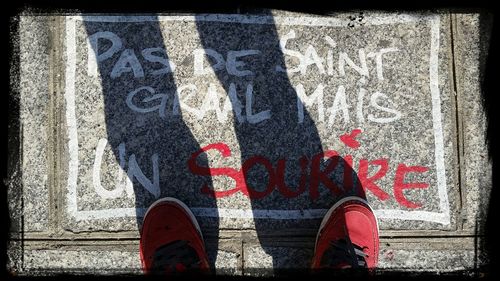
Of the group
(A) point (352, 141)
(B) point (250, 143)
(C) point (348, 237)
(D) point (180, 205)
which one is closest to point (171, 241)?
(D) point (180, 205)

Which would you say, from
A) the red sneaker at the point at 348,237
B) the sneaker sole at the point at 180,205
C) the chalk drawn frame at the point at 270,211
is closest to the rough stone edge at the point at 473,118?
the chalk drawn frame at the point at 270,211

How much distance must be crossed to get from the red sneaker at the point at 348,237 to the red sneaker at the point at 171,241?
23.9 inches

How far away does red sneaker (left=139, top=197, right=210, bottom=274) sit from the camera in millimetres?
2141

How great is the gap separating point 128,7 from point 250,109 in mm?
844

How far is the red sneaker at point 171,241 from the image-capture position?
214 cm

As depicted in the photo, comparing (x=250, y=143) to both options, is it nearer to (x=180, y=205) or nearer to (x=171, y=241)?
(x=180, y=205)

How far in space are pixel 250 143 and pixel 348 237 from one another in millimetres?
700

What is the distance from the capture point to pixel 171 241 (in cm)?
217

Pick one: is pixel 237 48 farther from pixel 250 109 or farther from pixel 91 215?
pixel 91 215

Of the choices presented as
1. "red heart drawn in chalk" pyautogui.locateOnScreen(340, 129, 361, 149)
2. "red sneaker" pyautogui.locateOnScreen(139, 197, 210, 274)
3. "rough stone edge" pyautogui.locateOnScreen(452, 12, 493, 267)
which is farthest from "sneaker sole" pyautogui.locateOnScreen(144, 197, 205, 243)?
"rough stone edge" pyautogui.locateOnScreen(452, 12, 493, 267)

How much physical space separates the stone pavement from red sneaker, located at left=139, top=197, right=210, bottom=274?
0.08m

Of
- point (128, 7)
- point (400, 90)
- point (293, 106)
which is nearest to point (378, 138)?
point (400, 90)

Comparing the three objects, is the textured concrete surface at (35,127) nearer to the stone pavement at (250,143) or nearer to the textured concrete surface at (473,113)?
the stone pavement at (250,143)

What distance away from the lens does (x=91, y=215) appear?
2.22m
